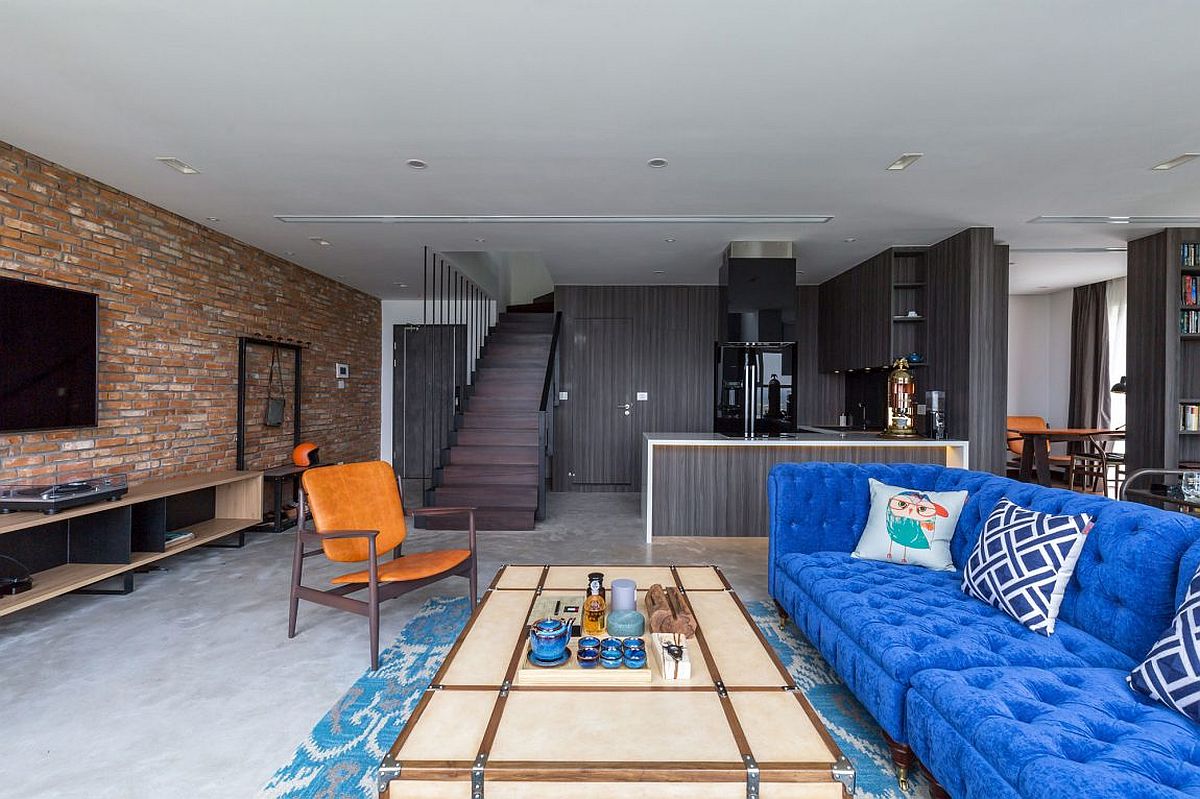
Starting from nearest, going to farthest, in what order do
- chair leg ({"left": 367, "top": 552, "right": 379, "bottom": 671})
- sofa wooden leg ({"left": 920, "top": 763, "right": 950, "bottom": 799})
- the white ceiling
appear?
sofa wooden leg ({"left": 920, "top": 763, "right": 950, "bottom": 799}), the white ceiling, chair leg ({"left": 367, "top": 552, "right": 379, "bottom": 671})

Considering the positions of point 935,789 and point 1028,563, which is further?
point 1028,563

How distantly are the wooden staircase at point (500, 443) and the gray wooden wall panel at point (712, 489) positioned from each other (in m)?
1.26

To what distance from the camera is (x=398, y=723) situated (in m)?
2.25

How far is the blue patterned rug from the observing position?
75.2 inches

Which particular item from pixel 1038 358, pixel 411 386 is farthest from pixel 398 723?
pixel 1038 358

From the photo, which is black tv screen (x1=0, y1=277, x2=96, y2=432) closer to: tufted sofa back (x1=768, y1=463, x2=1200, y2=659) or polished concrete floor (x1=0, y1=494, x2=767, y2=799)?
polished concrete floor (x1=0, y1=494, x2=767, y2=799)

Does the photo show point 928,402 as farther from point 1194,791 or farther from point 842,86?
point 1194,791

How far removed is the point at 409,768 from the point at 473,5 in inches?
94.5

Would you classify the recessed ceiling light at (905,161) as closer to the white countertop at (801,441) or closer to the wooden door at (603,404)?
the white countertop at (801,441)

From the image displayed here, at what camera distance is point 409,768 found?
130 centimetres

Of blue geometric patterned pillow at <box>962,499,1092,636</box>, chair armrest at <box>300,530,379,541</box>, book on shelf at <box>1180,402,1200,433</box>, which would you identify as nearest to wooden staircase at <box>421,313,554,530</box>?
chair armrest at <box>300,530,379,541</box>

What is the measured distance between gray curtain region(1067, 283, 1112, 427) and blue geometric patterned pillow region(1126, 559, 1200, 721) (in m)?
7.94

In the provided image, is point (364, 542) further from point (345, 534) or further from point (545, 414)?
point (545, 414)

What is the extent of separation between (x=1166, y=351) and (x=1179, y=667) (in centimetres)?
490
